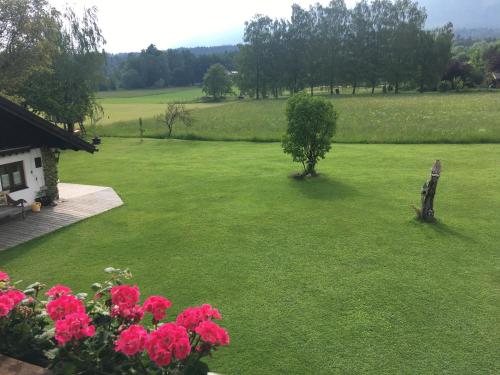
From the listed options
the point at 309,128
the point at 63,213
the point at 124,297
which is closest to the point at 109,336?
the point at 124,297

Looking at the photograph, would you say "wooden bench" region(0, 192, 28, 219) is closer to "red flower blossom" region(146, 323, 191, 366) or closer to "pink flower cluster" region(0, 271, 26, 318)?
"pink flower cluster" region(0, 271, 26, 318)

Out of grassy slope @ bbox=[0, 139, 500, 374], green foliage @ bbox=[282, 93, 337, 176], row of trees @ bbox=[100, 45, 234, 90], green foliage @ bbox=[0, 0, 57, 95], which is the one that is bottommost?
grassy slope @ bbox=[0, 139, 500, 374]

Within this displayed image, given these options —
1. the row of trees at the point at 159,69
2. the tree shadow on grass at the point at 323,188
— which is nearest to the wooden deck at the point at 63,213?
the tree shadow on grass at the point at 323,188

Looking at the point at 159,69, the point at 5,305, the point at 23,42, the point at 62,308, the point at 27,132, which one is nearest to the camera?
the point at 62,308

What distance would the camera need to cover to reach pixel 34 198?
15.3m

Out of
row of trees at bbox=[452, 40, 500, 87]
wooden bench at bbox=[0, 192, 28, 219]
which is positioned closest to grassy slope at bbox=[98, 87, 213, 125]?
wooden bench at bbox=[0, 192, 28, 219]

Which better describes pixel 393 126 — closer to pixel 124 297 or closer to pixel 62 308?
pixel 124 297

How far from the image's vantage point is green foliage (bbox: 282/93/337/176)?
18.4 m

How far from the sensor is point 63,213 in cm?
1497

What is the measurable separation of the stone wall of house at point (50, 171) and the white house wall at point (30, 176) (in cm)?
14

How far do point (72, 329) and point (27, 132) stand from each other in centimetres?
1235

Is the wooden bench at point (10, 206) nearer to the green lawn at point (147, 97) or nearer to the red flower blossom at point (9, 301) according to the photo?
the red flower blossom at point (9, 301)

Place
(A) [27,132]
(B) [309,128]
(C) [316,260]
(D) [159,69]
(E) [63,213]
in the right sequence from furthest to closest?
(D) [159,69] → (B) [309,128] → (E) [63,213] → (A) [27,132] → (C) [316,260]

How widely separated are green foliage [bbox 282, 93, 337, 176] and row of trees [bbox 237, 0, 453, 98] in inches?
2489
